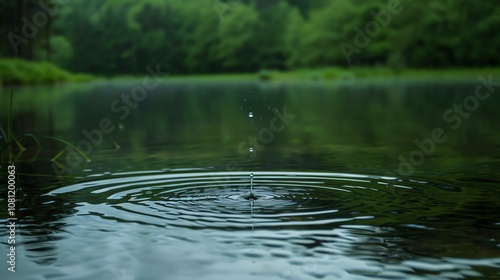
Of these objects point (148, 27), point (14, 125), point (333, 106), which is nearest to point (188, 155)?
point (14, 125)

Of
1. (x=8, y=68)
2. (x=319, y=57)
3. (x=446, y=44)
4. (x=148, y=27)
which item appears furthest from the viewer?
(x=148, y=27)

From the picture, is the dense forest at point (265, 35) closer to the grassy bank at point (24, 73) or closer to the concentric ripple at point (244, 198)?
the grassy bank at point (24, 73)

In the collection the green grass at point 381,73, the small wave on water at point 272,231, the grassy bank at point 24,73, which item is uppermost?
the green grass at point 381,73

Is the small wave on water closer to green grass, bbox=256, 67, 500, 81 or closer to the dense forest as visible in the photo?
green grass, bbox=256, 67, 500, 81

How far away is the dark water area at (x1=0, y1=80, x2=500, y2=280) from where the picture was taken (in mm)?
5211

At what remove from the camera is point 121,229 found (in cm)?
640

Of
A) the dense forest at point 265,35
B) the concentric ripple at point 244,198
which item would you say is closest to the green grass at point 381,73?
the dense forest at point 265,35

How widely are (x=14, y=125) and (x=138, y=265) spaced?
1454 cm

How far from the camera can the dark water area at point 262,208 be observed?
521 centimetres

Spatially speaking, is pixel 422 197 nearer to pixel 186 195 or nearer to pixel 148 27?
pixel 186 195

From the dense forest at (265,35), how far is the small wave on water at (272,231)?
219 ft

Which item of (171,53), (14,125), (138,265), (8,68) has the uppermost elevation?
(171,53)

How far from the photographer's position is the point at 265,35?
347 ft

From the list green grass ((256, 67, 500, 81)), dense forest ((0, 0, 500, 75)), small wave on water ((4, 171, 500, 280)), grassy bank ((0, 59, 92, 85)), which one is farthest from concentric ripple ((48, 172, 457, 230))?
dense forest ((0, 0, 500, 75))
